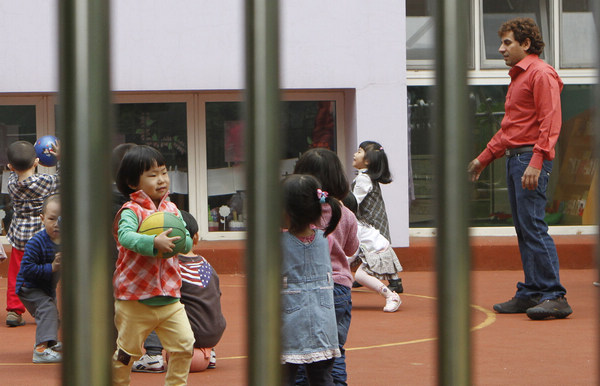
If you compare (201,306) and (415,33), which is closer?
(201,306)

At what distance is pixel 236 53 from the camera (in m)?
9.05

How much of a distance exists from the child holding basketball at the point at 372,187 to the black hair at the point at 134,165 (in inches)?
139

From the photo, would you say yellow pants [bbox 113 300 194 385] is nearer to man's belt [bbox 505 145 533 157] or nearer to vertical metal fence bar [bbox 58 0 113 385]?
man's belt [bbox 505 145 533 157]

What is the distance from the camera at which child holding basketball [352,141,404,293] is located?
293 inches

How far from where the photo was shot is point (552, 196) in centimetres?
997

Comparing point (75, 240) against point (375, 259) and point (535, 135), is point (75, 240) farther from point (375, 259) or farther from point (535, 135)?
point (375, 259)

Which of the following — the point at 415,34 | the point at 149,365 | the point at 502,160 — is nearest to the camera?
the point at 149,365

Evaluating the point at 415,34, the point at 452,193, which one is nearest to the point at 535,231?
the point at 415,34

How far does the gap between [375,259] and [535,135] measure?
192 centimetres

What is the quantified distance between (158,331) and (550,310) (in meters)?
2.75

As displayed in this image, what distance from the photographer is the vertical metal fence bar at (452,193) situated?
514mm

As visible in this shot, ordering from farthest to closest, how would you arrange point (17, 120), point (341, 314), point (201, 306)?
point (17, 120), point (201, 306), point (341, 314)

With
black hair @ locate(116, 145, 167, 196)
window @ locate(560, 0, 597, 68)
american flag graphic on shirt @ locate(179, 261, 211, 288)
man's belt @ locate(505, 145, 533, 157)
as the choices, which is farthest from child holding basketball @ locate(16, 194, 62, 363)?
window @ locate(560, 0, 597, 68)

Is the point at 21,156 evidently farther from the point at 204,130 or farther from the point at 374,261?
the point at 204,130
